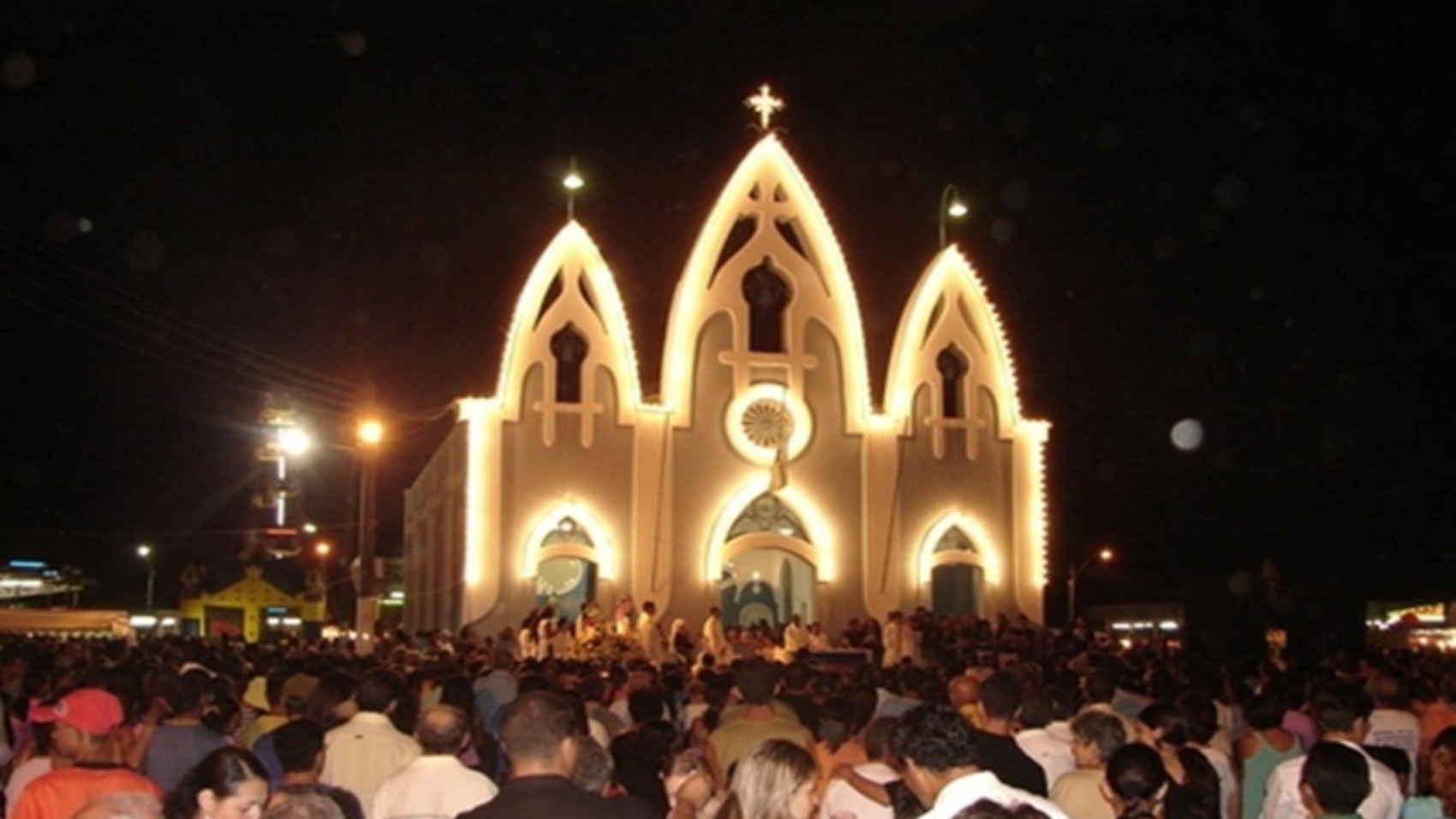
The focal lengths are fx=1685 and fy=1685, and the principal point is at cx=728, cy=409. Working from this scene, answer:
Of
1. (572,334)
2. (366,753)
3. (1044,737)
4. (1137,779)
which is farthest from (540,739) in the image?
(572,334)

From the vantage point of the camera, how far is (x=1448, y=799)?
28.1ft

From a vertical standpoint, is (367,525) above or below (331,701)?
above

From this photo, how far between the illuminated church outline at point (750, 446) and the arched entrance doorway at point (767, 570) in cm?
7

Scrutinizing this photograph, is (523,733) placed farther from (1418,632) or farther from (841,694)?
(1418,632)

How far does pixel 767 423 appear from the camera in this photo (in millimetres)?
36375

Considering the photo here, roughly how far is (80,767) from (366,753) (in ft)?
7.48

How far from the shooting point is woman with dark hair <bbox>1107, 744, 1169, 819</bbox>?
22.9 feet

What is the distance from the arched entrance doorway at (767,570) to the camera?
36125 millimetres

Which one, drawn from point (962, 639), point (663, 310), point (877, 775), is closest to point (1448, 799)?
point (877, 775)

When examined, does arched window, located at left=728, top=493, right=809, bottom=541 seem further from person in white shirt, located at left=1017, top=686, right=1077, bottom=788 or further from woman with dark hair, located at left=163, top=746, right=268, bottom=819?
woman with dark hair, located at left=163, top=746, right=268, bottom=819

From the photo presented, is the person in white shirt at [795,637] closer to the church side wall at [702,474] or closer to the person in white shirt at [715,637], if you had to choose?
the person in white shirt at [715,637]

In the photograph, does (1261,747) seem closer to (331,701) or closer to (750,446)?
(331,701)

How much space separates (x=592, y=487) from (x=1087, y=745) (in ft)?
89.0

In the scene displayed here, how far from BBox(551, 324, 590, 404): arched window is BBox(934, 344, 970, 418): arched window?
8022 mm
